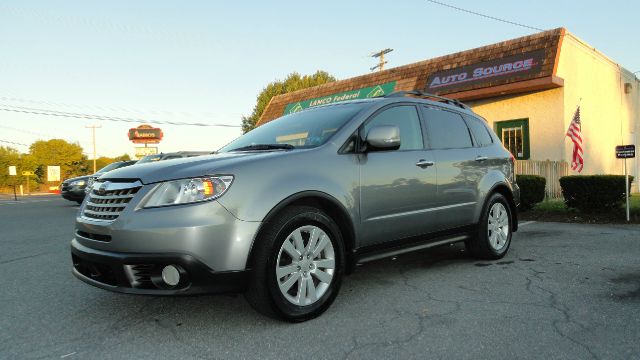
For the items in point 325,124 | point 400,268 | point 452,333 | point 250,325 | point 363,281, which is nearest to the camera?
point 452,333

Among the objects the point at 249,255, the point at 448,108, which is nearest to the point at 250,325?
the point at 249,255

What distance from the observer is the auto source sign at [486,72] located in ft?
41.8

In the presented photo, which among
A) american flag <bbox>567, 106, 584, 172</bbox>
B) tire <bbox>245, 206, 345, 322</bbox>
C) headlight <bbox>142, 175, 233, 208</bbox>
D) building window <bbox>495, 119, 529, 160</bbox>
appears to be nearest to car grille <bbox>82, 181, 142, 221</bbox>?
headlight <bbox>142, 175, 233, 208</bbox>

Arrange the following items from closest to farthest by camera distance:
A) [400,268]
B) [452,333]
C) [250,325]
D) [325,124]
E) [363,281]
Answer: [452,333] → [250,325] → [325,124] → [363,281] → [400,268]

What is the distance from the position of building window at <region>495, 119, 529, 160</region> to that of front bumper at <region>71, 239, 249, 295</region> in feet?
42.2

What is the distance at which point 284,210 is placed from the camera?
123 inches

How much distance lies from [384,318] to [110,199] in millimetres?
2064

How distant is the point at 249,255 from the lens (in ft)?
9.54

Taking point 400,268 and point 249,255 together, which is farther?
point 400,268

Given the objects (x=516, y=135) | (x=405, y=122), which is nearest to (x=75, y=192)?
(x=405, y=122)

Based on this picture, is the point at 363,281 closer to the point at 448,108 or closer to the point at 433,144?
the point at 433,144

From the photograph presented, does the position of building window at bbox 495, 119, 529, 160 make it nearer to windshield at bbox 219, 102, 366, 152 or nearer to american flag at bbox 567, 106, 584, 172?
american flag at bbox 567, 106, 584, 172

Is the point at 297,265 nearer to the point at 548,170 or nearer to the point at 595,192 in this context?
the point at 595,192

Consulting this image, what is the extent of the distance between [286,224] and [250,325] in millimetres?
741
